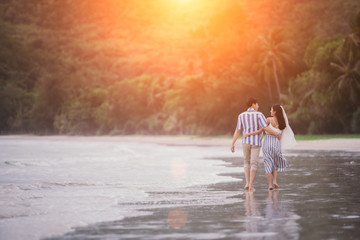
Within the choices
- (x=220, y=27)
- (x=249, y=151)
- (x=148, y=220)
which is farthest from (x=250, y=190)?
(x=220, y=27)

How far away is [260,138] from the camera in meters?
11.1

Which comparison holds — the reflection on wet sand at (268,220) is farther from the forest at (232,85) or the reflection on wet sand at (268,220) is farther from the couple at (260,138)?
the forest at (232,85)

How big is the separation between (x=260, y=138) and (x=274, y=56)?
49.3m

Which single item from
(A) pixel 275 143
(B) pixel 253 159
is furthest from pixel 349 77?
(B) pixel 253 159

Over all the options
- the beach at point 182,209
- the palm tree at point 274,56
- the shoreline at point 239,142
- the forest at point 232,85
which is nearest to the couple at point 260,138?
the beach at point 182,209

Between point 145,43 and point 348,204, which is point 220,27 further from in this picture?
point 145,43

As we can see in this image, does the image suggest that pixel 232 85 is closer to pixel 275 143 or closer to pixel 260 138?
pixel 275 143

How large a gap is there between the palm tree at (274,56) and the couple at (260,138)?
48380 mm

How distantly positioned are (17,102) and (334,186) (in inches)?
4159

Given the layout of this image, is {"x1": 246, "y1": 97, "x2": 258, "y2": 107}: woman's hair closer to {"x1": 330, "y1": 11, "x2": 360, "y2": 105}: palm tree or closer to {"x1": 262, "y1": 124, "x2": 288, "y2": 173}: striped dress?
{"x1": 262, "y1": 124, "x2": 288, "y2": 173}: striped dress

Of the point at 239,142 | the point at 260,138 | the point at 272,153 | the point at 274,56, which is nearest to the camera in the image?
the point at 260,138

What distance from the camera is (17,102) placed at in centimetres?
11100

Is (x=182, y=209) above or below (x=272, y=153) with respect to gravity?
below

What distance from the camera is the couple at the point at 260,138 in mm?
11039
